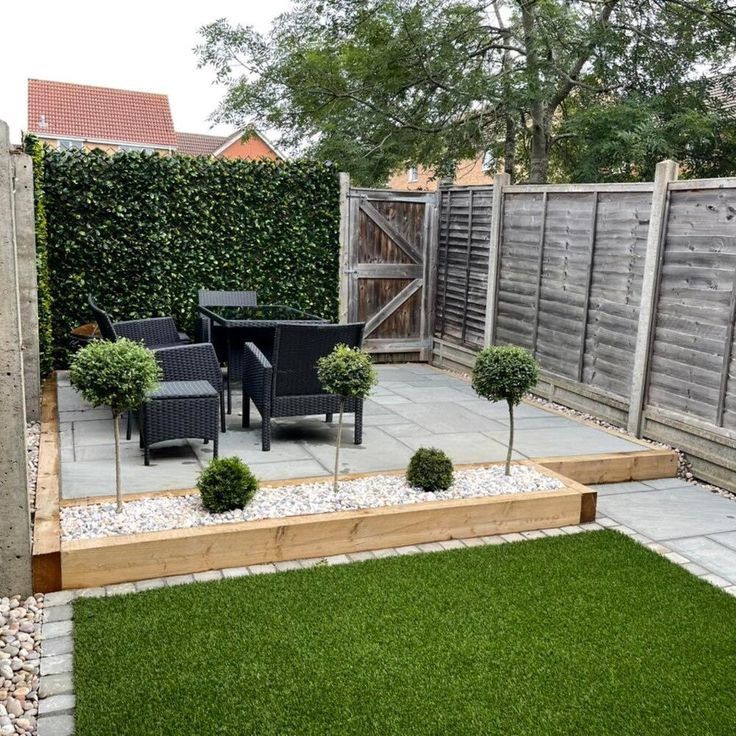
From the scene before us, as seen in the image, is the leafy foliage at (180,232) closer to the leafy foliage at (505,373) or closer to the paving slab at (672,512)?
the leafy foliage at (505,373)

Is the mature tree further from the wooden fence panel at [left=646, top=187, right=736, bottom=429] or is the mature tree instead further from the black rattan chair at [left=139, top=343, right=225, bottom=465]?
the black rattan chair at [left=139, top=343, right=225, bottom=465]

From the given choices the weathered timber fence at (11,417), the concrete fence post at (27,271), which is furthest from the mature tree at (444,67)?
the weathered timber fence at (11,417)

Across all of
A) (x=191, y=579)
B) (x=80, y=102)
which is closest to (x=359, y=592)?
(x=191, y=579)

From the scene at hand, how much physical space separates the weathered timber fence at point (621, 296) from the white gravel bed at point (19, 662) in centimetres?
453

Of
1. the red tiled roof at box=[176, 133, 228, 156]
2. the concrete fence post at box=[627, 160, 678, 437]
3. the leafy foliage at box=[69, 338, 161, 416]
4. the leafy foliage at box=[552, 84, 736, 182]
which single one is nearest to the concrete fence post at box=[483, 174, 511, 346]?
the leafy foliage at box=[552, 84, 736, 182]

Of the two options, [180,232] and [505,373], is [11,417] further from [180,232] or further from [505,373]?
[180,232]

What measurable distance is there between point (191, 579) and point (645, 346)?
4049 mm

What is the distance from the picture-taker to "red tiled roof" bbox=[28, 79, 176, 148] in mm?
29969

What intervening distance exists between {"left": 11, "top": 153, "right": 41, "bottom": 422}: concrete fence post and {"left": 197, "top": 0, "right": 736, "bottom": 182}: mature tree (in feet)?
19.4

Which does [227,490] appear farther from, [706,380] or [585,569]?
[706,380]

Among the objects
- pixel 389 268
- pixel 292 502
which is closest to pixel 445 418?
Answer: pixel 292 502

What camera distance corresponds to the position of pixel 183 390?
5.15 m

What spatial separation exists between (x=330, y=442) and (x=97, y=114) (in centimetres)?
2973

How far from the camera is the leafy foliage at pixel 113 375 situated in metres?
3.88
